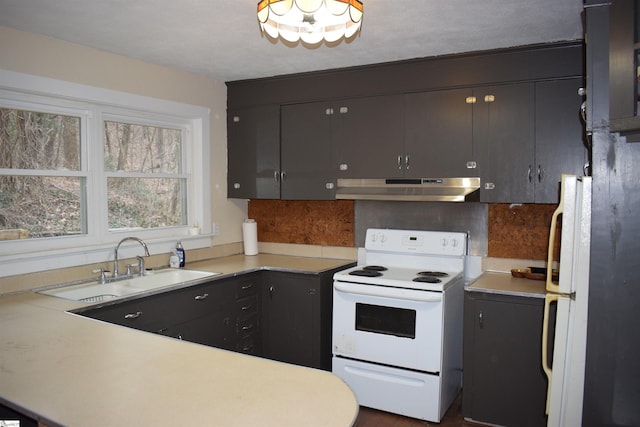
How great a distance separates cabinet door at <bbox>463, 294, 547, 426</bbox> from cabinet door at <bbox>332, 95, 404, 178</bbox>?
114 cm

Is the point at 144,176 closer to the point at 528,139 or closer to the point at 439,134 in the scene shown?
the point at 439,134

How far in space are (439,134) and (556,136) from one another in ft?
2.40

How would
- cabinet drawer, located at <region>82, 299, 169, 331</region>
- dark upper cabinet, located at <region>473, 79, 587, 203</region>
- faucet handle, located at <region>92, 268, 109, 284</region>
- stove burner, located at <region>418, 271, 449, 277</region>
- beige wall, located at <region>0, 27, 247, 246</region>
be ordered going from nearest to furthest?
cabinet drawer, located at <region>82, 299, 169, 331</region>, beige wall, located at <region>0, 27, 247, 246</region>, dark upper cabinet, located at <region>473, 79, 587, 203</region>, faucet handle, located at <region>92, 268, 109, 284</region>, stove burner, located at <region>418, 271, 449, 277</region>

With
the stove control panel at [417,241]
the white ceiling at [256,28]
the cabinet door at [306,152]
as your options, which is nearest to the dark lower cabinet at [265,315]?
the stove control panel at [417,241]

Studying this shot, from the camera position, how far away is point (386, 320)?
10.8 ft

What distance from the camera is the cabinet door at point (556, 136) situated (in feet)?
10.1

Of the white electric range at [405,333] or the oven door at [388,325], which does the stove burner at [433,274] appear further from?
the oven door at [388,325]

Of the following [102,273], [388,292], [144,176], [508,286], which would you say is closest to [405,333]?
[388,292]

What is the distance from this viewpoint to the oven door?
3.13 m

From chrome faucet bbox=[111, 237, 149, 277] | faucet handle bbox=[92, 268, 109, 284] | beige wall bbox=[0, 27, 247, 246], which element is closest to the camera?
beige wall bbox=[0, 27, 247, 246]

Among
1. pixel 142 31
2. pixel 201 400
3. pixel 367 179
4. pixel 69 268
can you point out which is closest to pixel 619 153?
pixel 201 400

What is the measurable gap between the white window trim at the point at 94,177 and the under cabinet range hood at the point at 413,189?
1172mm

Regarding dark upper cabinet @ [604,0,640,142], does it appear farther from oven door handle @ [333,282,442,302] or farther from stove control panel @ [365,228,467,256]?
stove control panel @ [365,228,467,256]

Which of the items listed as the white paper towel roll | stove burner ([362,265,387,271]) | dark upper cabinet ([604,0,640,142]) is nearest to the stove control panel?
stove burner ([362,265,387,271])
